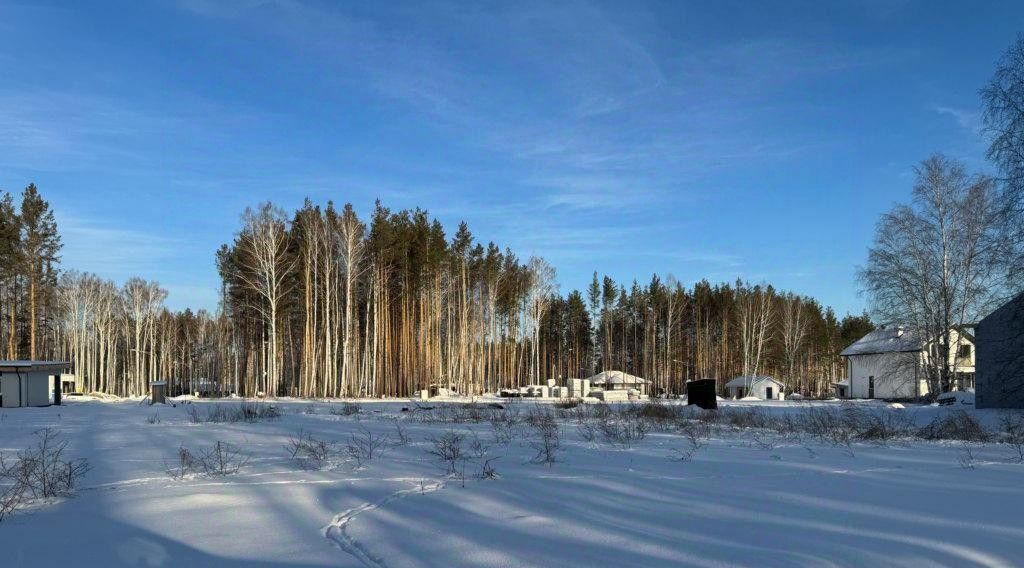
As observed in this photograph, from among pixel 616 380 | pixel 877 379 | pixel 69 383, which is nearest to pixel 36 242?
pixel 69 383

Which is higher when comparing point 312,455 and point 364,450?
point 312,455

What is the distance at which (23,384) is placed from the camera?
3020 cm

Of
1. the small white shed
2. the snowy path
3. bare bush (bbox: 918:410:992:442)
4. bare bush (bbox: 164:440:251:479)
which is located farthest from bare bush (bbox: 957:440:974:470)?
the small white shed

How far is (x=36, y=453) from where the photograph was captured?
1030 cm

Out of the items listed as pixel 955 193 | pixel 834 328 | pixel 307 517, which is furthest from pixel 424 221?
pixel 834 328

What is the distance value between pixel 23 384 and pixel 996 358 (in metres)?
39.4

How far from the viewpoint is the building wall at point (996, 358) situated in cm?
2527

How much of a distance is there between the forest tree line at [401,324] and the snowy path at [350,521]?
34.4 m

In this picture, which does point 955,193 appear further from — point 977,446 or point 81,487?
point 81,487

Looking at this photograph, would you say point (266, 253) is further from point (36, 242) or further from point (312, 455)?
point (312, 455)

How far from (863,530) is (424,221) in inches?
2052

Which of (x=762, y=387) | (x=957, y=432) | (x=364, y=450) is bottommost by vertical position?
(x=762, y=387)

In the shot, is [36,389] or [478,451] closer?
[478,451]

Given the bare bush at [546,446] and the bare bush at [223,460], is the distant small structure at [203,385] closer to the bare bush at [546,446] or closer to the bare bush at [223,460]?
the bare bush at [546,446]
